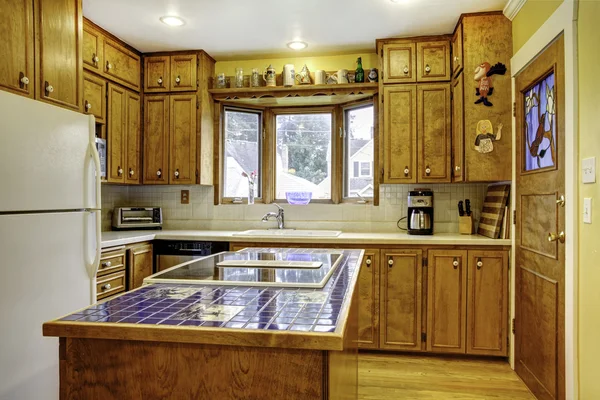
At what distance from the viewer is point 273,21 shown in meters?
3.02

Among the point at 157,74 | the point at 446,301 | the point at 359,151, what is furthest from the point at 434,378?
the point at 157,74

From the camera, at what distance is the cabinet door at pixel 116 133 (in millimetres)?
3241

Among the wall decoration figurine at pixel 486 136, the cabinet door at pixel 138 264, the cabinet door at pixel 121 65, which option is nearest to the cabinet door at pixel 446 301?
Answer: the wall decoration figurine at pixel 486 136

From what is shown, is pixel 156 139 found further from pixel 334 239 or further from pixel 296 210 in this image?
pixel 334 239

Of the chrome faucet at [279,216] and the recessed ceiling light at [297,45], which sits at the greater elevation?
the recessed ceiling light at [297,45]

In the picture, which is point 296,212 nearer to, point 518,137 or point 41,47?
point 518,137

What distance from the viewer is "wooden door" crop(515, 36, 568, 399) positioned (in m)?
2.04

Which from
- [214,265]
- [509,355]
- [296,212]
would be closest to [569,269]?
[509,355]

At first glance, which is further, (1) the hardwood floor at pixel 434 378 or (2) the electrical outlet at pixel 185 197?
(2) the electrical outlet at pixel 185 197

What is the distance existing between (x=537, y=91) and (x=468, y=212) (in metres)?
1.17

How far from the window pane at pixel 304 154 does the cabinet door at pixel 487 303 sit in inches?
57.6

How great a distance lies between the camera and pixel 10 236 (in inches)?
68.6

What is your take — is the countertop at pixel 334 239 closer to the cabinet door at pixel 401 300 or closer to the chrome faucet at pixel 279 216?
the cabinet door at pixel 401 300

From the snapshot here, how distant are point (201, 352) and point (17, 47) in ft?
6.39
